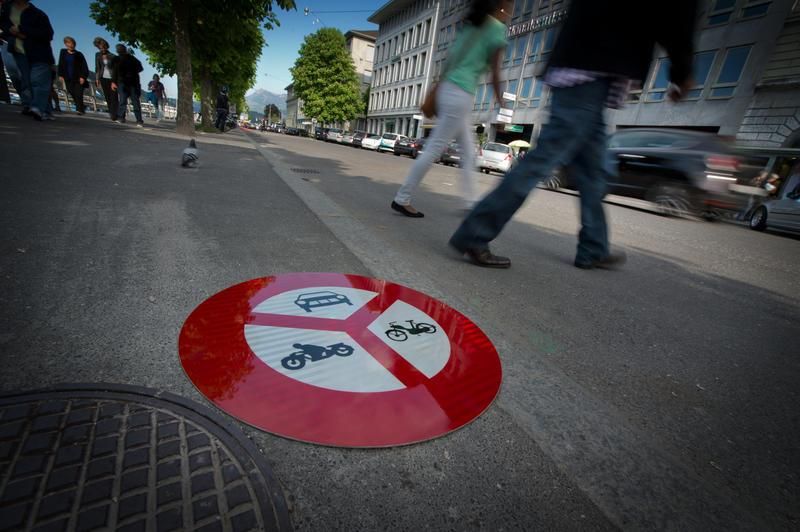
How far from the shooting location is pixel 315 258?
7.66 feet

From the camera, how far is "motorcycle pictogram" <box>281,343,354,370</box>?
4.15 feet

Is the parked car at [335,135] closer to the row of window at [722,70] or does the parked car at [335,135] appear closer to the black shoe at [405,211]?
the row of window at [722,70]

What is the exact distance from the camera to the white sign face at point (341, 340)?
1.23 meters

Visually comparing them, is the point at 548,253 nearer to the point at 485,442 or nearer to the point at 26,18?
the point at 485,442

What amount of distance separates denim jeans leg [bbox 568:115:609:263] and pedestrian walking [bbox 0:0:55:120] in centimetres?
973

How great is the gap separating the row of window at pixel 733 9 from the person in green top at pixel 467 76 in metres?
22.8

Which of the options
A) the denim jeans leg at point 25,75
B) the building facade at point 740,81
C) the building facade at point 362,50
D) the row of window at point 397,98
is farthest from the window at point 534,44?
the building facade at point 362,50

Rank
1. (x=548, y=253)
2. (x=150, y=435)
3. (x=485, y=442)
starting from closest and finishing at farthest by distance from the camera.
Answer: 1. (x=150, y=435)
2. (x=485, y=442)
3. (x=548, y=253)

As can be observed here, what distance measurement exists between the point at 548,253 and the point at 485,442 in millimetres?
2688

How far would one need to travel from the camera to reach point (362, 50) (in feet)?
217

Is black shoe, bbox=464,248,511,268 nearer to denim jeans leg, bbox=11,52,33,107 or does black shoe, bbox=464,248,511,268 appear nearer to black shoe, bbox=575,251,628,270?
black shoe, bbox=575,251,628,270

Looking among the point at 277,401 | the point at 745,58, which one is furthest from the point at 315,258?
the point at 745,58

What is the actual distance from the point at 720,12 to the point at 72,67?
27.7m

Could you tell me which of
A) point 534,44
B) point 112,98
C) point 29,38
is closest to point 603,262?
point 29,38
